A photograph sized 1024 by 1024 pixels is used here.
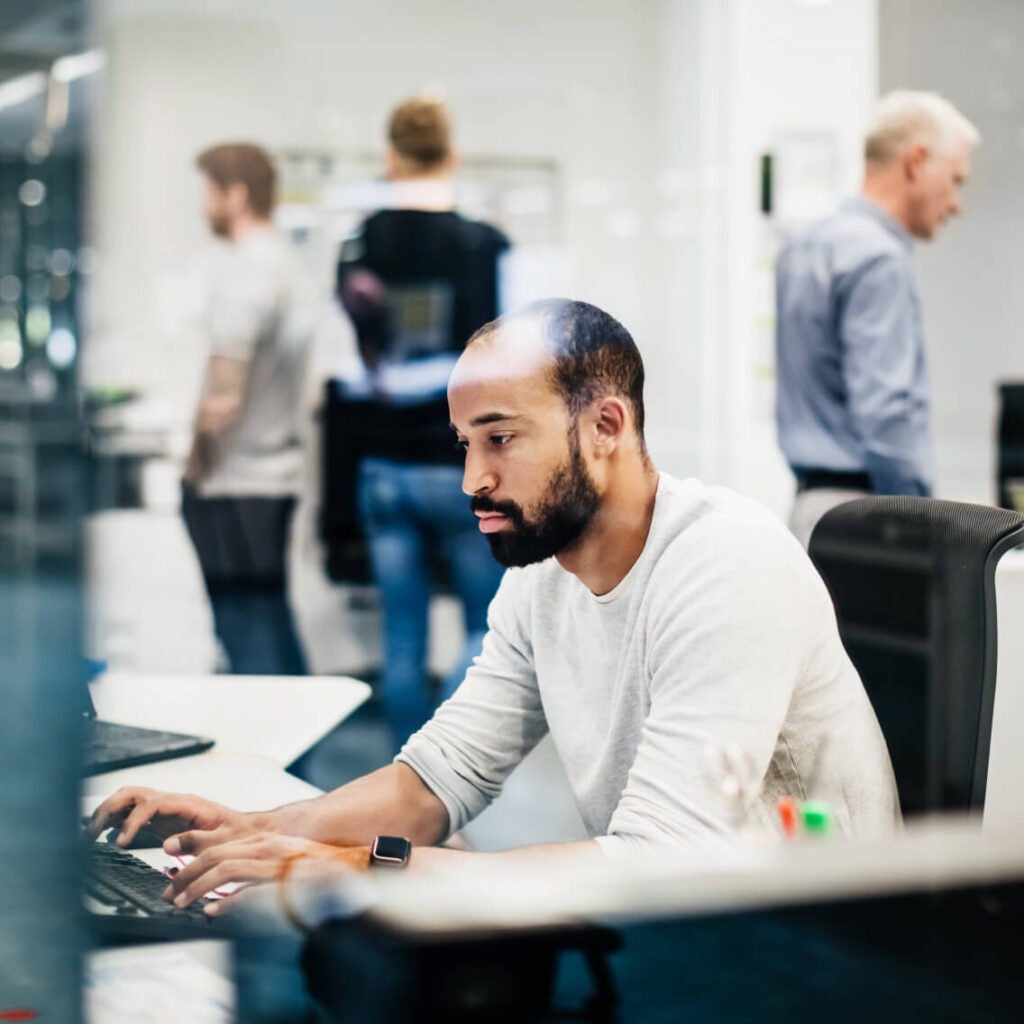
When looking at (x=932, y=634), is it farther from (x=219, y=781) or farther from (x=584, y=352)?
(x=219, y=781)

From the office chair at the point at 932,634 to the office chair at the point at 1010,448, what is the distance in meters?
1.27

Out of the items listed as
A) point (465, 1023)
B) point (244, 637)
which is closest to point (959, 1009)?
point (465, 1023)

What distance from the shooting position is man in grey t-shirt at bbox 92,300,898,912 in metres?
1.10

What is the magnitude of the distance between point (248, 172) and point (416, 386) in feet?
3.81

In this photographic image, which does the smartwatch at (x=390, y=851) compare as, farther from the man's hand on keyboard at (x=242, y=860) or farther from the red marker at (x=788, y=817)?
the red marker at (x=788, y=817)

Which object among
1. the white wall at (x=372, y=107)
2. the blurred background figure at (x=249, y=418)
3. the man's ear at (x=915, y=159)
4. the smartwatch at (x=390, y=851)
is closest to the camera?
the smartwatch at (x=390, y=851)

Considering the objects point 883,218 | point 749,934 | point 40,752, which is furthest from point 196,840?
point 40,752

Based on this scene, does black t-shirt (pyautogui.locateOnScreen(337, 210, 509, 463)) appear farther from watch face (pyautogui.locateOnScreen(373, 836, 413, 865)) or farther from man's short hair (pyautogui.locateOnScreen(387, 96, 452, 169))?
watch face (pyautogui.locateOnScreen(373, 836, 413, 865))

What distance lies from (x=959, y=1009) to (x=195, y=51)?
12.1 ft

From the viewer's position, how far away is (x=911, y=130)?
235 centimetres

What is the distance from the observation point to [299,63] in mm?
3932

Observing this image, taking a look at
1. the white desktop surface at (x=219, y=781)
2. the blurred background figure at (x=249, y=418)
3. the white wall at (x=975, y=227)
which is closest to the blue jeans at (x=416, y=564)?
the white desktop surface at (x=219, y=781)

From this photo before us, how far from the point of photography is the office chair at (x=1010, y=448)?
2.66 metres

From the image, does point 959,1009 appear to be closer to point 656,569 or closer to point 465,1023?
point 465,1023
